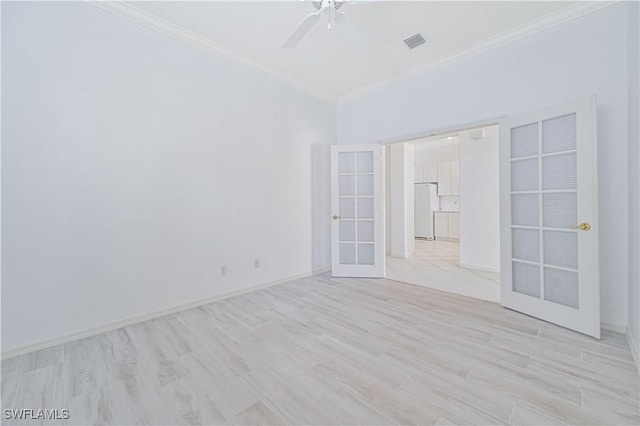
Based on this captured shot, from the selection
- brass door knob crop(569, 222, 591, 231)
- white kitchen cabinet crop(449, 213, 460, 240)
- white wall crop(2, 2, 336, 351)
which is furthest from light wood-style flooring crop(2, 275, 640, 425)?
white kitchen cabinet crop(449, 213, 460, 240)

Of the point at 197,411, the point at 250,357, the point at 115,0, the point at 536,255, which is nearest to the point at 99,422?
the point at 197,411

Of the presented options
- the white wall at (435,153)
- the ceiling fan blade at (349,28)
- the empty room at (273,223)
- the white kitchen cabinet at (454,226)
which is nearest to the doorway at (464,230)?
the empty room at (273,223)

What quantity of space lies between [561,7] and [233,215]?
3.96 meters

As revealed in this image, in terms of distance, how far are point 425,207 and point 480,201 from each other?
11.4 feet

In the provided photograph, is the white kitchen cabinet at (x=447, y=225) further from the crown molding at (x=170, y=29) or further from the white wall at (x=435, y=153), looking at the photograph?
the crown molding at (x=170, y=29)

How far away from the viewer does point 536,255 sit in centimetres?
257

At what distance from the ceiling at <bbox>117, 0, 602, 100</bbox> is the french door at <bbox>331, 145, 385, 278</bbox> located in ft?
4.04

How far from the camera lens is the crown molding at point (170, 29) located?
232cm

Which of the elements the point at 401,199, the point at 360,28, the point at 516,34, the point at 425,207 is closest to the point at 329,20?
the point at 360,28

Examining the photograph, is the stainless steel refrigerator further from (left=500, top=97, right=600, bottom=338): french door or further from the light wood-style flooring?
the light wood-style flooring

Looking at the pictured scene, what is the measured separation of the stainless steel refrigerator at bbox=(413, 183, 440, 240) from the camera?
7.77 metres

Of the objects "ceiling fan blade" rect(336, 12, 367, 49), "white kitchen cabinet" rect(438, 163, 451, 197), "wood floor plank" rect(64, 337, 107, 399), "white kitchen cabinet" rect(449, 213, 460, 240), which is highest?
"ceiling fan blade" rect(336, 12, 367, 49)

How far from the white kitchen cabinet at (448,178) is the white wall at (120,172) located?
235 inches

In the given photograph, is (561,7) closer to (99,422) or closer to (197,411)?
(197,411)
